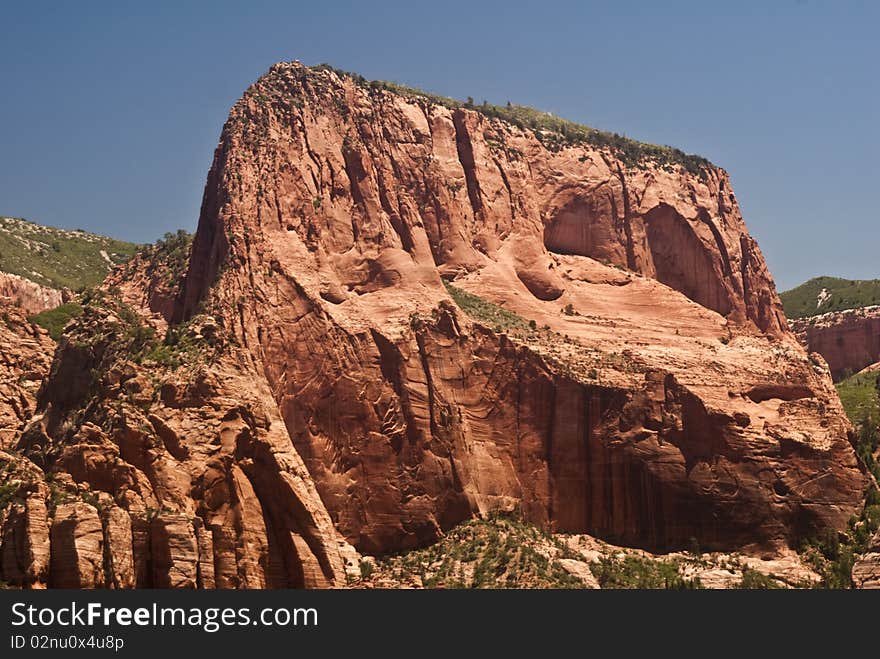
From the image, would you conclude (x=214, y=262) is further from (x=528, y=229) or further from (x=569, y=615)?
(x=569, y=615)

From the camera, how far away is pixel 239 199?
107 m

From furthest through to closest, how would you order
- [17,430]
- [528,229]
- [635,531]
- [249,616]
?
[528,229] → [635,531] → [17,430] → [249,616]

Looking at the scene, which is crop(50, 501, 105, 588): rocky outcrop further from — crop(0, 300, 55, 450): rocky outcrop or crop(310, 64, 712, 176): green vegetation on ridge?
crop(310, 64, 712, 176): green vegetation on ridge

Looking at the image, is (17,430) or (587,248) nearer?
(17,430)

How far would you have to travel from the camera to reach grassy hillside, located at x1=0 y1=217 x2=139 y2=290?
436ft

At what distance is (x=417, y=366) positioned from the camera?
103m

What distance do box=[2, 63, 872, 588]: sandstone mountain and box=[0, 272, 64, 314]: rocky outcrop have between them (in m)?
4.22

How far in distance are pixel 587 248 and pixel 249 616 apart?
6073 cm

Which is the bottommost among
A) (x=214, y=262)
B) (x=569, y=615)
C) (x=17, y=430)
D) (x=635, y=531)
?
(x=569, y=615)

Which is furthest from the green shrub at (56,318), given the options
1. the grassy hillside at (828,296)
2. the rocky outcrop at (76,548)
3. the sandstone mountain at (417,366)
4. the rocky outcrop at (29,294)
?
the grassy hillside at (828,296)

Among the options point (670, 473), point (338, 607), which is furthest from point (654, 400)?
point (338, 607)

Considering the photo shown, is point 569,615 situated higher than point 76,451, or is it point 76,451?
point 76,451

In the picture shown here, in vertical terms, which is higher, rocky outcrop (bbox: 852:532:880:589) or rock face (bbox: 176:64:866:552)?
rock face (bbox: 176:64:866:552)

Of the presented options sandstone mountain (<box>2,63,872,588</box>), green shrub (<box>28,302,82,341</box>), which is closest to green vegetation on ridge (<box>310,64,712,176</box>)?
sandstone mountain (<box>2,63,872,588</box>)
